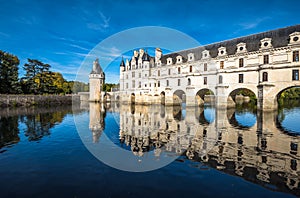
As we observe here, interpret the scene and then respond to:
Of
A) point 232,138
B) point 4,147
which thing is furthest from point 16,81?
point 232,138

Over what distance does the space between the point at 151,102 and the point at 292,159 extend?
3310 cm

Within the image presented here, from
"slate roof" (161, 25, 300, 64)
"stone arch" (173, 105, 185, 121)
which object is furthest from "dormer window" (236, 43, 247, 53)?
"stone arch" (173, 105, 185, 121)

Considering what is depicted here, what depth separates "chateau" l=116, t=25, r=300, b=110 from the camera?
A: 21547 millimetres

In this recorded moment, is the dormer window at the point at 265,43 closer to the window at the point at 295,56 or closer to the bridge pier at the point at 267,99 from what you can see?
the window at the point at 295,56

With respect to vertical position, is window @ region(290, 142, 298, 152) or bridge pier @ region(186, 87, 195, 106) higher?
bridge pier @ region(186, 87, 195, 106)

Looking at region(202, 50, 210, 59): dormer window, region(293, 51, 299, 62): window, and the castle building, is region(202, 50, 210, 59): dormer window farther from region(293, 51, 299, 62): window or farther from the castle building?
the castle building

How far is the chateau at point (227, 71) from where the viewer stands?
21.5m

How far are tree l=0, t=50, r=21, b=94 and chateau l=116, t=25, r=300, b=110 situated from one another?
29.0m

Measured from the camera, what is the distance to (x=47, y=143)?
9242 mm

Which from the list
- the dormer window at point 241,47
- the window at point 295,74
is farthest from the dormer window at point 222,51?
the window at point 295,74

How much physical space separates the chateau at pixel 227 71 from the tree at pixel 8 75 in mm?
28982

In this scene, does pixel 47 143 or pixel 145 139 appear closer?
pixel 47 143

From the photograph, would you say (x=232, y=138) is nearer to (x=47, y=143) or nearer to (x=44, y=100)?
(x=47, y=143)

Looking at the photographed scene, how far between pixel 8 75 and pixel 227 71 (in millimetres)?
47260
